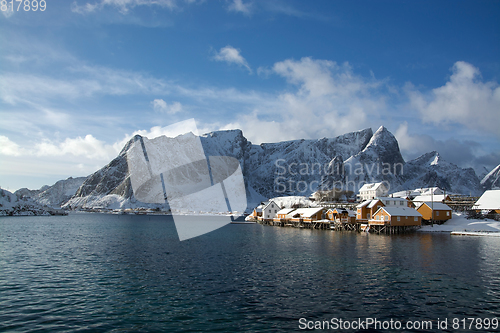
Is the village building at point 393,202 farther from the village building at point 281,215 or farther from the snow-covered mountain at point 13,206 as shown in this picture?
the snow-covered mountain at point 13,206

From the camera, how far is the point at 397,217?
85.2 meters

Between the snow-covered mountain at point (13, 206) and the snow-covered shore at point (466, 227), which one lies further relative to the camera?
the snow-covered mountain at point (13, 206)

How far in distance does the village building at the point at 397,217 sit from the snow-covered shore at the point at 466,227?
11.9 feet

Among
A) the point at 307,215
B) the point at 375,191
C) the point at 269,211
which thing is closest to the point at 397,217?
the point at 307,215

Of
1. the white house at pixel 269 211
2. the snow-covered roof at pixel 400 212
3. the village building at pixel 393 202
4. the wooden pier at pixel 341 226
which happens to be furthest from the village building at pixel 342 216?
the white house at pixel 269 211

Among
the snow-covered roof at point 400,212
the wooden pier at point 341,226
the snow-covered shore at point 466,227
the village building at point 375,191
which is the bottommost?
the wooden pier at point 341,226

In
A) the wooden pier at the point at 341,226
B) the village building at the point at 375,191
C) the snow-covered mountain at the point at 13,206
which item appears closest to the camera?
the wooden pier at the point at 341,226

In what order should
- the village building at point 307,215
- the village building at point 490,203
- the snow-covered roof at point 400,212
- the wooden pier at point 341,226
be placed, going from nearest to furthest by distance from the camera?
the wooden pier at point 341,226 → the snow-covered roof at point 400,212 → the village building at point 490,203 → the village building at point 307,215

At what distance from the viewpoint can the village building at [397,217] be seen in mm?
84812

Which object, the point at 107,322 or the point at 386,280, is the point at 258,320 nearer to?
the point at 107,322

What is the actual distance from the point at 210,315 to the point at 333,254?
28.9 m

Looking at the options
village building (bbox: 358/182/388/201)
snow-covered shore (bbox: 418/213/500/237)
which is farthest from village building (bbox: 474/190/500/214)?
village building (bbox: 358/182/388/201)

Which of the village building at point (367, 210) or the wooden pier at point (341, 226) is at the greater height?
the village building at point (367, 210)

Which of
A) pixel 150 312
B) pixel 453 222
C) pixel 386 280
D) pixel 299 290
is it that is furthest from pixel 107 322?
pixel 453 222
